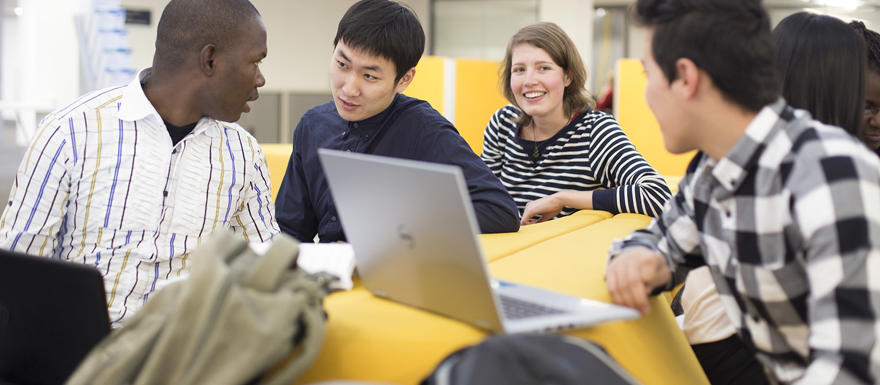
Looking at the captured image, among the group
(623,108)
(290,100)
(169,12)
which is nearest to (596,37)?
(290,100)

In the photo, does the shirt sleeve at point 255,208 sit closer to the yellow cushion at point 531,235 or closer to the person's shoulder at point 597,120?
the yellow cushion at point 531,235

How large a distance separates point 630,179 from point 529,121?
1.77 ft

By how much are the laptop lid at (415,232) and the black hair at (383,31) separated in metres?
0.92

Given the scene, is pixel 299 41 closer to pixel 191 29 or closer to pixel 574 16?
pixel 574 16

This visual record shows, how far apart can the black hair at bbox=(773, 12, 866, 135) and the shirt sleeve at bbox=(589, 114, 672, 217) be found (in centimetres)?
74

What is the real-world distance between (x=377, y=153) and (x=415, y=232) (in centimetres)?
105

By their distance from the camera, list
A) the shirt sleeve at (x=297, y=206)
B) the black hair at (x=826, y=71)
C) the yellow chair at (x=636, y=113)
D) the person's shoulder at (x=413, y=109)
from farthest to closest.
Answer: the yellow chair at (x=636, y=113) → the shirt sleeve at (x=297, y=206) → the person's shoulder at (x=413, y=109) → the black hair at (x=826, y=71)

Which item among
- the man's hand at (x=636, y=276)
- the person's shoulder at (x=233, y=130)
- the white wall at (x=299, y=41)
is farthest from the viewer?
the white wall at (x=299, y=41)

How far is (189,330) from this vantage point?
863 millimetres

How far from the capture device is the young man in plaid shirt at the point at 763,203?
0.98 meters

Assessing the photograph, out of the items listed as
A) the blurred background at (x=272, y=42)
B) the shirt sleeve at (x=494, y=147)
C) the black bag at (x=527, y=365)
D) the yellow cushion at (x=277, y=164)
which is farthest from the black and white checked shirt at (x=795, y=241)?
the blurred background at (x=272, y=42)

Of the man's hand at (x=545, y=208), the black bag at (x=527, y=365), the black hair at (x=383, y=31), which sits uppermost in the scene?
the black hair at (x=383, y=31)

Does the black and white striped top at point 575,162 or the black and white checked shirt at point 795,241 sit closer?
the black and white checked shirt at point 795,241

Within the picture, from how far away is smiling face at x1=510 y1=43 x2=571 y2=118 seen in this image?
264 centimetres
